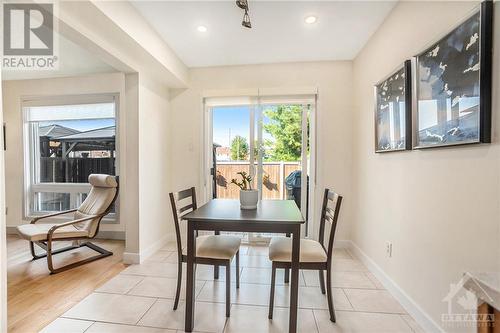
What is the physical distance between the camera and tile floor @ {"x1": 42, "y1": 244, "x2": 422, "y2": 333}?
5.77 feet

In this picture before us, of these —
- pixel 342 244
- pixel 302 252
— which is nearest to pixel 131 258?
pixel 302 252

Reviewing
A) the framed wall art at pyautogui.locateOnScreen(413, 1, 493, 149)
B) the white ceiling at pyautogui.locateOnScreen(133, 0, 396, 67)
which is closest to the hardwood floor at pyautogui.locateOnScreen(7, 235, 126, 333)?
the white ceiling at pyautogui.locateOnScreen(133, 0, 396, 67)

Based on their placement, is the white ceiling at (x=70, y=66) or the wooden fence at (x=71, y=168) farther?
the wooden fence at (x=71, y=168)

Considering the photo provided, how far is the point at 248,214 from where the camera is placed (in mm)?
1862

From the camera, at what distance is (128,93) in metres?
2.86

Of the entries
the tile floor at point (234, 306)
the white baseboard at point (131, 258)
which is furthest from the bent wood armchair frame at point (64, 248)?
the tile floor at point (234, 306)

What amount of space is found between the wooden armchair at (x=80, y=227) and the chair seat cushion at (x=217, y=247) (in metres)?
1.67

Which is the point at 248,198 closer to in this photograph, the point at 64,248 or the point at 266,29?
the point at 266,29

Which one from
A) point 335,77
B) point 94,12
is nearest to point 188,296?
point 94,12

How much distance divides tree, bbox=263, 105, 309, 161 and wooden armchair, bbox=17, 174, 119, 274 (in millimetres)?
2204

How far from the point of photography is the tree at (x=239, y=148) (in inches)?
141

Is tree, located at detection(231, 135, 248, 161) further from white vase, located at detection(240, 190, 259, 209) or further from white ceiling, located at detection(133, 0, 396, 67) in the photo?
white vase, located at detection(240, 190, 259, 209)

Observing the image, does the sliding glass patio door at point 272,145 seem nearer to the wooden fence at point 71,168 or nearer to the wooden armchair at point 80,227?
the wooden armchair at point 80,227

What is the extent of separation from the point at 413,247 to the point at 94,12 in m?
2.98
